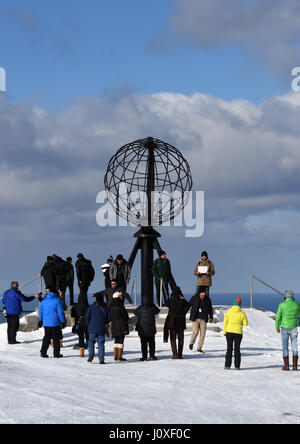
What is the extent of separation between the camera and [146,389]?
410 inches

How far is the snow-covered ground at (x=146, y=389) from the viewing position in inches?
319

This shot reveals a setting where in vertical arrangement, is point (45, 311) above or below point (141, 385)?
above

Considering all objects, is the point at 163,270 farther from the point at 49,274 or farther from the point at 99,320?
the point at 99,320

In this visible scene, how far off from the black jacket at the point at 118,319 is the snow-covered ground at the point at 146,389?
27.4 inches

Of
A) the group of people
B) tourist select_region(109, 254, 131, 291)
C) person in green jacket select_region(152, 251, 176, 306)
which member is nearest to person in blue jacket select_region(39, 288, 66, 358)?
the group of people

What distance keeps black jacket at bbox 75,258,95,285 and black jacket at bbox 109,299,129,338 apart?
17.1 ft

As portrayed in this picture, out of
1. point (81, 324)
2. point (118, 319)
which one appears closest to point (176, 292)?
point (118, 319)

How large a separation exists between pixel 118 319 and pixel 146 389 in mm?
3435

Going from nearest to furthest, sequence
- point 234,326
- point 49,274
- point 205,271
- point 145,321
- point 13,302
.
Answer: point 234,326, point 145,321, point 13,302, point 205,271, point 49,274

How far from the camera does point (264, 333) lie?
21.5 m
